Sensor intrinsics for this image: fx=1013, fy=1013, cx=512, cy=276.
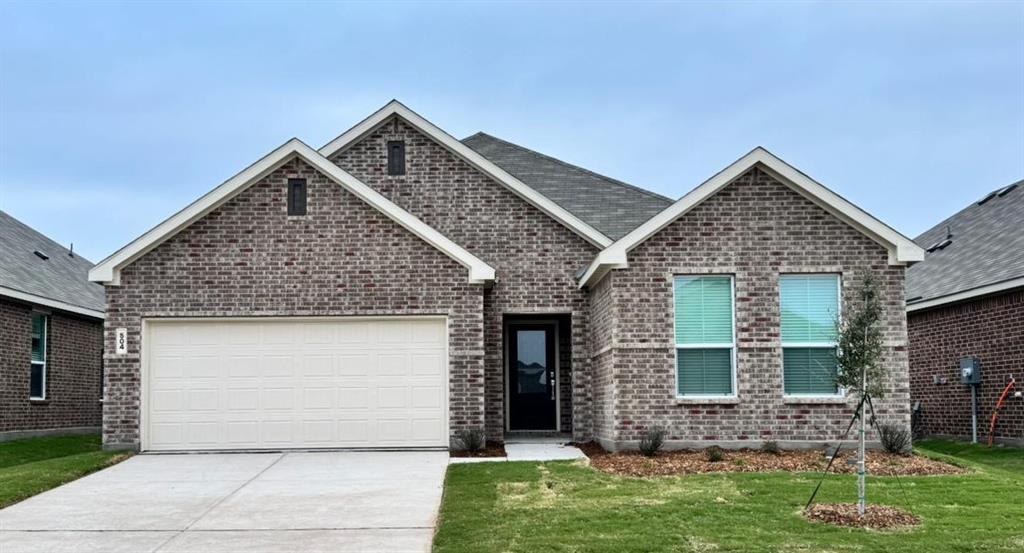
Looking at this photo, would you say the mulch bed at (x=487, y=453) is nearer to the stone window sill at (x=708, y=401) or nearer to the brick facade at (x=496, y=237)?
the brick facade at (x=496, y=237)

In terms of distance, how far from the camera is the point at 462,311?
16094 mm

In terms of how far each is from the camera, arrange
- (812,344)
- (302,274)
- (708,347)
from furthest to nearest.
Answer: (302,274)
(708,347)
(812,344)

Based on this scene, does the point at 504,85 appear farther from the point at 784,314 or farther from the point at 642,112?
the point at 784,314

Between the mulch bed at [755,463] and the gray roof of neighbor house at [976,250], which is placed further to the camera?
the gray roof of neighbor house at [976,250]

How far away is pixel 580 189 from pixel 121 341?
9216mm

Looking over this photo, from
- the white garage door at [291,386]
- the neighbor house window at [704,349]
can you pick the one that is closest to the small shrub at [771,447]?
the neighbor house window at [704,349]

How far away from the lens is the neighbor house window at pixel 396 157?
60.7 ft

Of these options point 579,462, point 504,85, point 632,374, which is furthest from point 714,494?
point 504,85

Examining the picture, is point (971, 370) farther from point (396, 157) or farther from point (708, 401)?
point (396, 157)

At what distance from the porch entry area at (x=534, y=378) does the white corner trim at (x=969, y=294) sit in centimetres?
710

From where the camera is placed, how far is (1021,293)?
1688 cm

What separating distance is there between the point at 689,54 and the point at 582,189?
13.7 feet

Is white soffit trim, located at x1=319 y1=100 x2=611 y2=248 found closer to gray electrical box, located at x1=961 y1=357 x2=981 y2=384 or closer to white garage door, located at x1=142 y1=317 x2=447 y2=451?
white garage door, located at x1=142 y1=317 x2=447 y2=451

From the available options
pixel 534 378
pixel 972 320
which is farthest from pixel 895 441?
pixel 534 378
